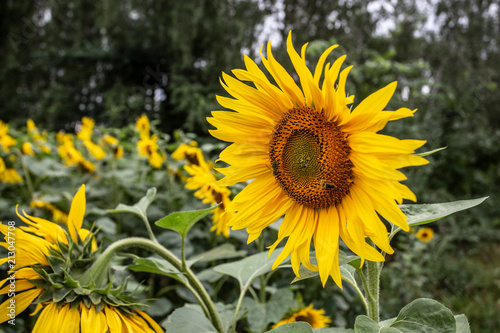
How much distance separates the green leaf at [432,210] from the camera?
517 millimetres

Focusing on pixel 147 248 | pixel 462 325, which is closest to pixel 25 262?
pixel 147 248

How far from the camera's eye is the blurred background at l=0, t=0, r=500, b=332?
363 centimetres

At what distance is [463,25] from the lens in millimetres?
10148

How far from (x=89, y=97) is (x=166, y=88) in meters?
A: 3.99

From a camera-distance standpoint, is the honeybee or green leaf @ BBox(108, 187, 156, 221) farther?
green leaf @ BBox(108, 187, 156, 221)

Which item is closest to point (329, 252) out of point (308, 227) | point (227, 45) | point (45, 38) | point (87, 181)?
point (308, 227)

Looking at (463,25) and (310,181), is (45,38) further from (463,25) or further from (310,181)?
(310,181)

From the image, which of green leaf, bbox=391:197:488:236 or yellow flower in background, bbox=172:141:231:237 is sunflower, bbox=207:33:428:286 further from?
yellow flower in background, bbox=172:141:231:237

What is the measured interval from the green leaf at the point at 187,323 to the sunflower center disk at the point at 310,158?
28 centimetres

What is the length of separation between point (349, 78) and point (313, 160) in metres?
2.91

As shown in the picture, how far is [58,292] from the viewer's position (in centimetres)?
60

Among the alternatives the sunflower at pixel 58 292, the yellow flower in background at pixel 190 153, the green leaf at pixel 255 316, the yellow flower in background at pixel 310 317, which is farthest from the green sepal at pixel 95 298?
the yellow flower in background at pixel 190 153

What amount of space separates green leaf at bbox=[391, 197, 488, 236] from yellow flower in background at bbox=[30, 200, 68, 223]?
55.6 inches

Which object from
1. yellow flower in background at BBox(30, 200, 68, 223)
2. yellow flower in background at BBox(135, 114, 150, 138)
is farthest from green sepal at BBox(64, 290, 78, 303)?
yellow flower in background at BBox(135, 114, 150, 138)
